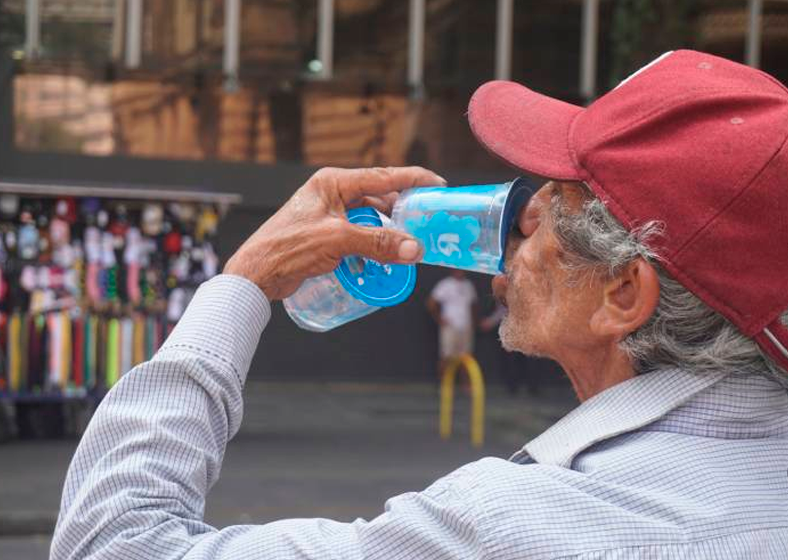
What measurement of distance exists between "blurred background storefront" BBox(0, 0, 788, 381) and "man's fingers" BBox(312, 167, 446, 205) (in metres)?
14.8

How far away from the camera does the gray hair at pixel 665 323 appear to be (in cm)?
137

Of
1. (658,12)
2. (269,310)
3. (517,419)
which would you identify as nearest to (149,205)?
(517,419)

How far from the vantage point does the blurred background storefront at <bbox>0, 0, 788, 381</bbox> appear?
16109mm

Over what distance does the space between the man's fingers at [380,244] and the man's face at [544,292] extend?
141 millimetres

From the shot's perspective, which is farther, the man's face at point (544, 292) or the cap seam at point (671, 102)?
the man's face at point (544, 292)

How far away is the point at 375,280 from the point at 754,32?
56.8 feet

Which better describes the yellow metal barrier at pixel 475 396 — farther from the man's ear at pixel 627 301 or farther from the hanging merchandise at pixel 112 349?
the man's ear at pixel 627 301

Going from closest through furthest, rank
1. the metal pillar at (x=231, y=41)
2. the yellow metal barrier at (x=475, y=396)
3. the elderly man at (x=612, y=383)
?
the elderly man at (x=612, y=383), the yellow metal barrier at (x=475, y=396), the metal pillar at (x=231, y=41)

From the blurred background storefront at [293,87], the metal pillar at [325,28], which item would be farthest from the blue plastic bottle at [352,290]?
the metal pillar at [325,28]

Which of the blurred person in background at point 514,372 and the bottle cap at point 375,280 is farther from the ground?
the bottle cap at point 375,280

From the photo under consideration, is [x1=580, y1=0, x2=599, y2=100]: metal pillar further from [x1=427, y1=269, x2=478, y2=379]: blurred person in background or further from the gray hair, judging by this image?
the gray hair

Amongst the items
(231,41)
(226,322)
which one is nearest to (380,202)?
(226,322)

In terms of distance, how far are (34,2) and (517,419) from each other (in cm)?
846

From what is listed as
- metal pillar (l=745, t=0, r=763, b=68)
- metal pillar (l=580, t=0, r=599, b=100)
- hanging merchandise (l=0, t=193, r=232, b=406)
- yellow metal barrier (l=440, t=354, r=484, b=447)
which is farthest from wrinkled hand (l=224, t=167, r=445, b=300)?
metal pillar (l=745, t=0, r=763, b=68)
